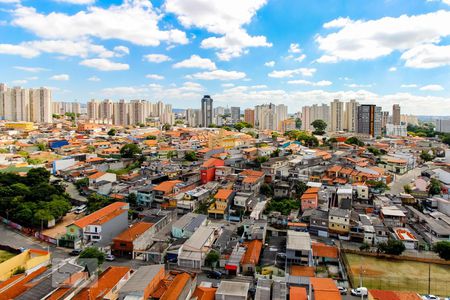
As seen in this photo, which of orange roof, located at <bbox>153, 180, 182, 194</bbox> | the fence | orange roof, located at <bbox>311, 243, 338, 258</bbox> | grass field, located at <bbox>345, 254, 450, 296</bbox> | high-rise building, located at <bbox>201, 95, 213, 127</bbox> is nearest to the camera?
grass field, located at <bbox>345, 254, 450, 296</bbox>

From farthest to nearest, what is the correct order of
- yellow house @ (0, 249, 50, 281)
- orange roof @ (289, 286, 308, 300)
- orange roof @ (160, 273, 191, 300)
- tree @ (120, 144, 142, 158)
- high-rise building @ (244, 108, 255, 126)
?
high-rise building @ (244, 108, 255, 126), tree @ (120, 144, 142, 158), yellow house @ (0, 249, 50, 281), orange roof @ (289, 286, 308, 300), orange roof @ (160, 273, 191, 300)

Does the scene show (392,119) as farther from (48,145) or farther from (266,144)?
(48,145)

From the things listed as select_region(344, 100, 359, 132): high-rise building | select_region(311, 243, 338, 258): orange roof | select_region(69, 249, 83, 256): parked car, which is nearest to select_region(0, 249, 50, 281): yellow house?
select_region(69, 249, 83, 256): parked car

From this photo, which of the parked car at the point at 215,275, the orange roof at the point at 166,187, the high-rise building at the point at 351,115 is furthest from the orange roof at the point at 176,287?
the high-rise building at the point at 351,115

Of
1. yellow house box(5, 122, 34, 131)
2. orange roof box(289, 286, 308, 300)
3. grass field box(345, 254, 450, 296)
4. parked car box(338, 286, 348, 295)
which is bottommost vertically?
grass field box(345, 254, 450, 296)

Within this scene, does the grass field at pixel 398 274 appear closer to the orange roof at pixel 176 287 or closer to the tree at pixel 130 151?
the orange roof at pixel 176 287

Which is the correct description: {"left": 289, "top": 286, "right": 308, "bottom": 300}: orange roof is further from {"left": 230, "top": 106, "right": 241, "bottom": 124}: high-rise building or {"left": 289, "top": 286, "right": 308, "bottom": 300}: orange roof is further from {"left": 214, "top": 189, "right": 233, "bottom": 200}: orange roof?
{"left": 230, "top": 106, "right": 241, "bottom": 124}: high-rise building
